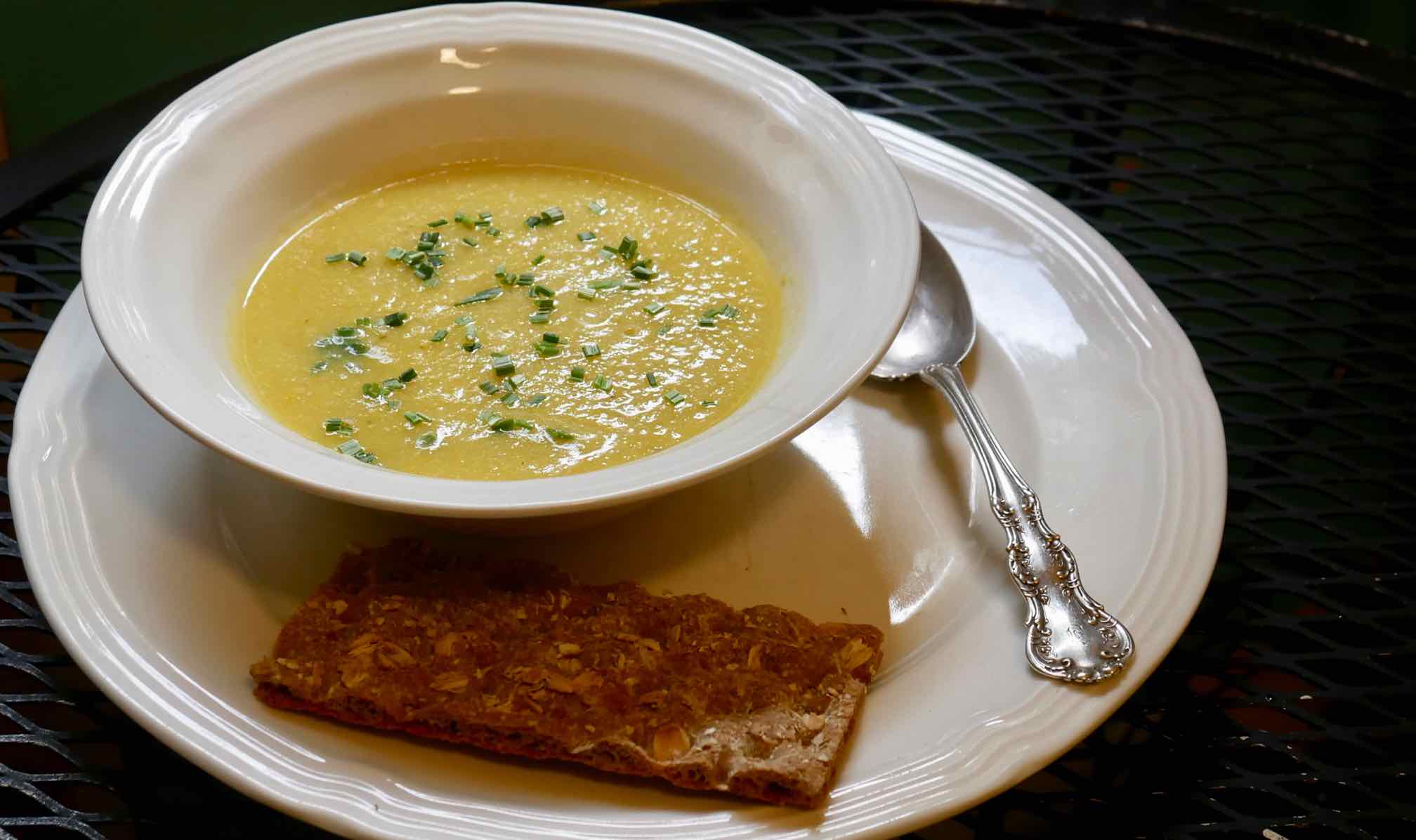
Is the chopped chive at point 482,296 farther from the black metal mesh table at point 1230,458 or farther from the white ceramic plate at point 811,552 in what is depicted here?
the black metal mesh table at point 1230,458

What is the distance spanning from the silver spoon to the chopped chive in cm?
51

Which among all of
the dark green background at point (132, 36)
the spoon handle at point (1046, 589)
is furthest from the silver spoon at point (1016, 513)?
A: the dark green background at point (132, 36)

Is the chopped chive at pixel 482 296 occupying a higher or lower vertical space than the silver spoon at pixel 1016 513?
higher

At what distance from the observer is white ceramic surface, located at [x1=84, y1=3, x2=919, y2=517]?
1.21m

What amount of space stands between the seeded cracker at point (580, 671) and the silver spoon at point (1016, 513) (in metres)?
0.18

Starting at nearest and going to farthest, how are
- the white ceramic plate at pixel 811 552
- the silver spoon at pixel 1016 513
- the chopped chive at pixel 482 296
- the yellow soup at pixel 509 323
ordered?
the white ceramic plate at pixel 811 552 < the silver spoon at pixel 1016 513 < the yellow soup at pixel 509 323 < the chopped chive at pixel 482 296

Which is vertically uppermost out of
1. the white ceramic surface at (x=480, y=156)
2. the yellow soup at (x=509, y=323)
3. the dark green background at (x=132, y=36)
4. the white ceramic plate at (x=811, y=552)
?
the white ceramic surface at (x=480, y=156)

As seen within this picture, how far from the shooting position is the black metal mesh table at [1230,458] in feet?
4.08

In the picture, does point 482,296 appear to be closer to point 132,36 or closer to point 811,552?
point 811,552

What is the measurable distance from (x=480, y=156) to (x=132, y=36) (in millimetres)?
1683

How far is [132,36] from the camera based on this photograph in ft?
9.99

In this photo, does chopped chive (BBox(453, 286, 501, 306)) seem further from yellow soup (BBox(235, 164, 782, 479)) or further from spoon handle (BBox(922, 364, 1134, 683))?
spoon handle (BBox(922, 364, 1134, 683))

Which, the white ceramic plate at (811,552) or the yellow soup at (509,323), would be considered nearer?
the white ceramic plate at (811,552)

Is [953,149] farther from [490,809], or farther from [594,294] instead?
[490,809]
